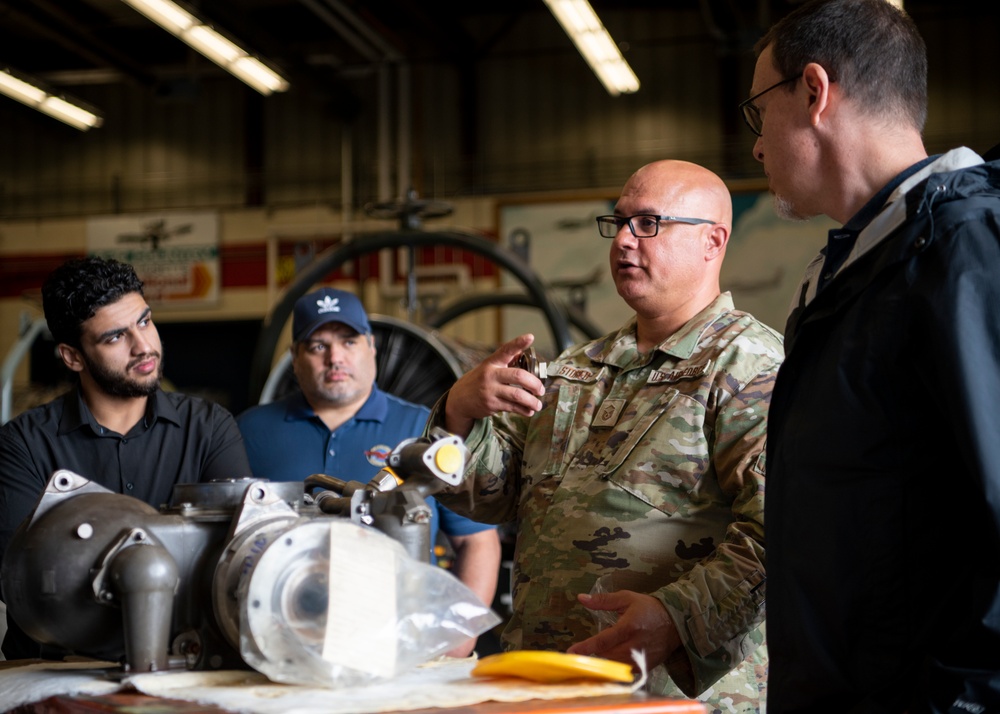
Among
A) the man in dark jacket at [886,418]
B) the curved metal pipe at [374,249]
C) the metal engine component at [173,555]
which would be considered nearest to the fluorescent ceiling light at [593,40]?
the curved metal pipe at [374,249]

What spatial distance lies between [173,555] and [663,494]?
941mm

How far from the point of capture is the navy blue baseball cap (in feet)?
12.4

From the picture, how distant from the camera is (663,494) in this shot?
196 centimetres

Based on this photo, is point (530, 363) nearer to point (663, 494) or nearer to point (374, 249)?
point (663, 494)

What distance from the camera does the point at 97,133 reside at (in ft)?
45.2

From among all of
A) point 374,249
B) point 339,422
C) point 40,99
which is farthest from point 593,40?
point 339,422

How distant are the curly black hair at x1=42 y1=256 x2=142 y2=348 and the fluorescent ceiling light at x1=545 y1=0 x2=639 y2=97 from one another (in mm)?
6504

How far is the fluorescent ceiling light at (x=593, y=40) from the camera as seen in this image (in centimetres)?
869

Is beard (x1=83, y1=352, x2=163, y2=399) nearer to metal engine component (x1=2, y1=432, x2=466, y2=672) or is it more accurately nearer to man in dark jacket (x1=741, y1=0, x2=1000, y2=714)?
metal engine component (x1=2, y1=432, x2=466, y2=672)

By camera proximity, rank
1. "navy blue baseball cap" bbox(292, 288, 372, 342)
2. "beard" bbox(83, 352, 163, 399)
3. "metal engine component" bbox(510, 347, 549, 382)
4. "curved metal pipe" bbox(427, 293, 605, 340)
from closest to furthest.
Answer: "metal engine component" bbox(510, 347, 549, 382) → "beard" bbox(83, 352, 163, 399) → "navy blue baseball cap" bbox(292, 288, 372, 342) → "curved metal pipe" bbox(427, 293, 605, 340)

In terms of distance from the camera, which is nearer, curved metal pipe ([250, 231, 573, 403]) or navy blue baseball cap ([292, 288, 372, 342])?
navy blue baseball cap ([292, 288, 372, 342])

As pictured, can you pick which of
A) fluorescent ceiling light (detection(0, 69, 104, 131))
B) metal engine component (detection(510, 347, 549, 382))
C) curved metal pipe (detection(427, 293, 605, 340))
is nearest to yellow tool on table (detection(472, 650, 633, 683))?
metal engine component (detection(510, 347, 549, 382))

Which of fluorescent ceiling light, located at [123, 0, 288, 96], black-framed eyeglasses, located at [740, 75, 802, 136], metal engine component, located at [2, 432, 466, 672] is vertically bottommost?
metal engine component, located at [2, 432, 466, 672]

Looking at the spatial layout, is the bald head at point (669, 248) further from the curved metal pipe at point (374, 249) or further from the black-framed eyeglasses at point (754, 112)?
the curved metal pipe at point (374, 249)
